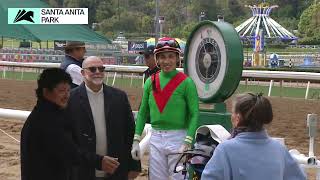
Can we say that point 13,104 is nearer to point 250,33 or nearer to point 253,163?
point 253,163

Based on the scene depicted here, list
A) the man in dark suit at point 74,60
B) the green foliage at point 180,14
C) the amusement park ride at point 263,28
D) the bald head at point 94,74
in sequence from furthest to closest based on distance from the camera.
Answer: the amusement park ride at point 263,28 → the green foliage at point 180,14 → the man in dark suit at point 74,60 → the bald head at point 94,74

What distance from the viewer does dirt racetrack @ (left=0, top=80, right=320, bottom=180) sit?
25.1ft

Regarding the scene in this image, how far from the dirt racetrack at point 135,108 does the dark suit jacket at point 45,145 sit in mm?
3632

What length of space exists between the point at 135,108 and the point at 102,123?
9.47 meters

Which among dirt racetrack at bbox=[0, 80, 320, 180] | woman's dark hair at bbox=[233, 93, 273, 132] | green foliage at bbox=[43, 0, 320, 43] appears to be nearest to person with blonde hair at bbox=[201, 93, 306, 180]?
woman's dark hair at bbox=[233, 93, 273, 132]

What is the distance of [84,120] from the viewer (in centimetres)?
376

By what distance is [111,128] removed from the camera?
12.5ft

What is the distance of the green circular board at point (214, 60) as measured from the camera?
162 inches

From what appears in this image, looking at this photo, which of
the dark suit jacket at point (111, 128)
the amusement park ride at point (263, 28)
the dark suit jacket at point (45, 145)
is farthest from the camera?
the amusement park ride at point (263, 28)

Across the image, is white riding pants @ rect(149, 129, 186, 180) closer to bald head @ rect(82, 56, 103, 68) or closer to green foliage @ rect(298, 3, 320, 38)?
bald head @ rect(82, 56, 103, 68)

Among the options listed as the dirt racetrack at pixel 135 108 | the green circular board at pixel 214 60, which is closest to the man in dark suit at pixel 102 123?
the green circular board at pixel 214 60

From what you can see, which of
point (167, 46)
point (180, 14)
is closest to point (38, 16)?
point (167, 46)

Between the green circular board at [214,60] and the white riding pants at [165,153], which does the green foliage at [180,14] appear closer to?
the green circular board at [214,60]

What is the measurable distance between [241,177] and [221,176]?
0.09 metres
